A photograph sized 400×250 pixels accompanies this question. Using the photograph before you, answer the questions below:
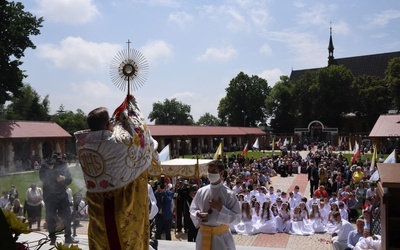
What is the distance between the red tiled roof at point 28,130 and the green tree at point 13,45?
278 centimetres

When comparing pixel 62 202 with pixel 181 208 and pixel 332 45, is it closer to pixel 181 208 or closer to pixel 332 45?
pixel 181 208

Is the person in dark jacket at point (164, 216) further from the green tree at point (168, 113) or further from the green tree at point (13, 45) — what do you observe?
the green tree at point (168, 113)

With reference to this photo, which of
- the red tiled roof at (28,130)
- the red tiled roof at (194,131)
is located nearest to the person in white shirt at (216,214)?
the red tiled roof at (28,130)

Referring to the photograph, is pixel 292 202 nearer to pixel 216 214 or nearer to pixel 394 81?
pixel 216 214

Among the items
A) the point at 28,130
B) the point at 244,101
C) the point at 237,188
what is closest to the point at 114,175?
the point at 237,188

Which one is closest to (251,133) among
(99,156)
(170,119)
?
(170,119)

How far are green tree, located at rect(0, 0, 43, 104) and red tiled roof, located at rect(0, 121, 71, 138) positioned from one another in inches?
109

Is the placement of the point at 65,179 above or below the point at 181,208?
above

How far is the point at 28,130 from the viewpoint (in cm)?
3070

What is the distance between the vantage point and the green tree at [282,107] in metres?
71.4

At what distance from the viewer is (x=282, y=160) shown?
94.8ft

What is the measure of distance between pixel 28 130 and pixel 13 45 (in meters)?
6.97

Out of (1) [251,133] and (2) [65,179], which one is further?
(1) [251,133]

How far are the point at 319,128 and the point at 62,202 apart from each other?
61.8 m
